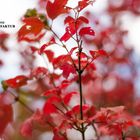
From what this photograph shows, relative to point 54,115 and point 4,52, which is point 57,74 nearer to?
point 54,115

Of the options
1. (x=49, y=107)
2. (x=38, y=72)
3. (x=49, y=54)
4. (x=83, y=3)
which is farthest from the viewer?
(x=49, y=54)

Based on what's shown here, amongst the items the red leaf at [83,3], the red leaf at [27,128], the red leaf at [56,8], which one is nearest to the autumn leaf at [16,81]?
the red leaf at [27,128]

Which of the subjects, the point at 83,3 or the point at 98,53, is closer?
the point at 83,3

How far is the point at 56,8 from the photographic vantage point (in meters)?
2.14

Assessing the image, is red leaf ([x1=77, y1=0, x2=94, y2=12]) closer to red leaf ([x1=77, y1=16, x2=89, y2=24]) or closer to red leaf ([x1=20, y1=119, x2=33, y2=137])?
red leaf ([x1=77, y1=16, x2=89, y2=24])

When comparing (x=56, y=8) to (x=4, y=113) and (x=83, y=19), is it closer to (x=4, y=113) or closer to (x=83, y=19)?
(x=83, y=19)

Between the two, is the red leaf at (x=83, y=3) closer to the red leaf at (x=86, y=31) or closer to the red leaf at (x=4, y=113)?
the red leaf at (x=86, y=31)

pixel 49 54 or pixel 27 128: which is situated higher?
pixel 49 54

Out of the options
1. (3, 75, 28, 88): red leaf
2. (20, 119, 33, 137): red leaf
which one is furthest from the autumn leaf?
(20, 119, 33, 137): red leaf

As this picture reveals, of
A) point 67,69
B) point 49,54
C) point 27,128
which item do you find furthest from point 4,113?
point 67,69

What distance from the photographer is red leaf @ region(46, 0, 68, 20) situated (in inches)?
83.4

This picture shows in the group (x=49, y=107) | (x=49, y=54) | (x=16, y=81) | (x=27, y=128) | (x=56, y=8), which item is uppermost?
(x=56, y=8)

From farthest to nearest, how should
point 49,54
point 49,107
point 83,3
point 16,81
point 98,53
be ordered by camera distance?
point 49,54, point 16,81, point 49,107, point 98,53, point 83,3

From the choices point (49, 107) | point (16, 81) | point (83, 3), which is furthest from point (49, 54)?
point (83, 3)
